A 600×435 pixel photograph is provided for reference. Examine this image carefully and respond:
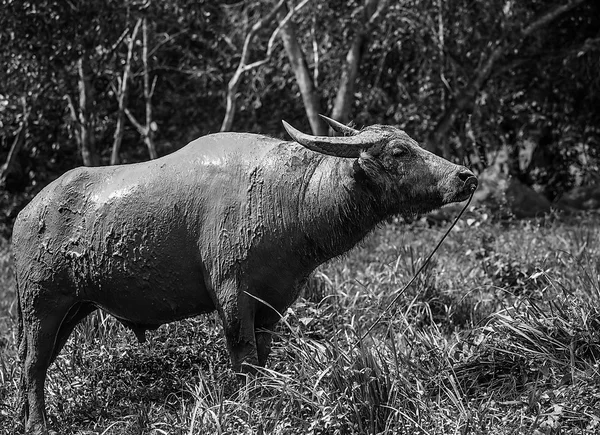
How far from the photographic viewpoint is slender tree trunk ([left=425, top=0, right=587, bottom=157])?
12711 millimetres

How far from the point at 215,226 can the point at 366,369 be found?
42.3 inches

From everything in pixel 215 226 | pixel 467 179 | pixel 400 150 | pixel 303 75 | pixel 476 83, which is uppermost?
pixel 303 75

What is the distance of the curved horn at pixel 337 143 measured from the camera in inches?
164

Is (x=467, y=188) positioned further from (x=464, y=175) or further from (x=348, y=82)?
(x=348, y=82)

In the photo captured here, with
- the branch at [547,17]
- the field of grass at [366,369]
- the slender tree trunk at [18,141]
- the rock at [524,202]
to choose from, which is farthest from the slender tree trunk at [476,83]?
the field of grass at [366,369]

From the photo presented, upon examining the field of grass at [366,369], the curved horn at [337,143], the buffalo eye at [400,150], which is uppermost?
the curved horn at [337,143]

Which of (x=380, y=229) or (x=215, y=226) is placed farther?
(x=380, y=229)

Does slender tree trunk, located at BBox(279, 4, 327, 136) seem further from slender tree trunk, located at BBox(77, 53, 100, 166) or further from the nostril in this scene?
the nostril

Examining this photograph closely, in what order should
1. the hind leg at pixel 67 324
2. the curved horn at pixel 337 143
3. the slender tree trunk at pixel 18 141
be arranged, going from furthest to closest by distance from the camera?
the slender tree trunk at pixel 18 141, the hind leg at pixel 67 324, the curved horn at pixel 337 143

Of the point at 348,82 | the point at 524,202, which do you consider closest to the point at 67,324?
the point at 348,82

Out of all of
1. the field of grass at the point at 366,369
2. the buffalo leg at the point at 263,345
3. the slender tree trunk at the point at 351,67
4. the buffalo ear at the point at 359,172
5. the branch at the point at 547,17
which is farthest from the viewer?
the branch at the point at 547,17

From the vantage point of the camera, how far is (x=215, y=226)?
4.45 metres

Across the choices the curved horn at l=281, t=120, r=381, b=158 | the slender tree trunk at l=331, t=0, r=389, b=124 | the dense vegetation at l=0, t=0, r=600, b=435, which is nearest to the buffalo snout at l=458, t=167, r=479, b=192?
the curved horn at l=281, t=120, r=381, b=158

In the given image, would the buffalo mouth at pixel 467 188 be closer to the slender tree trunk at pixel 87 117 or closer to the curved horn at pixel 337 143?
the curved horn at pixel 337 143
